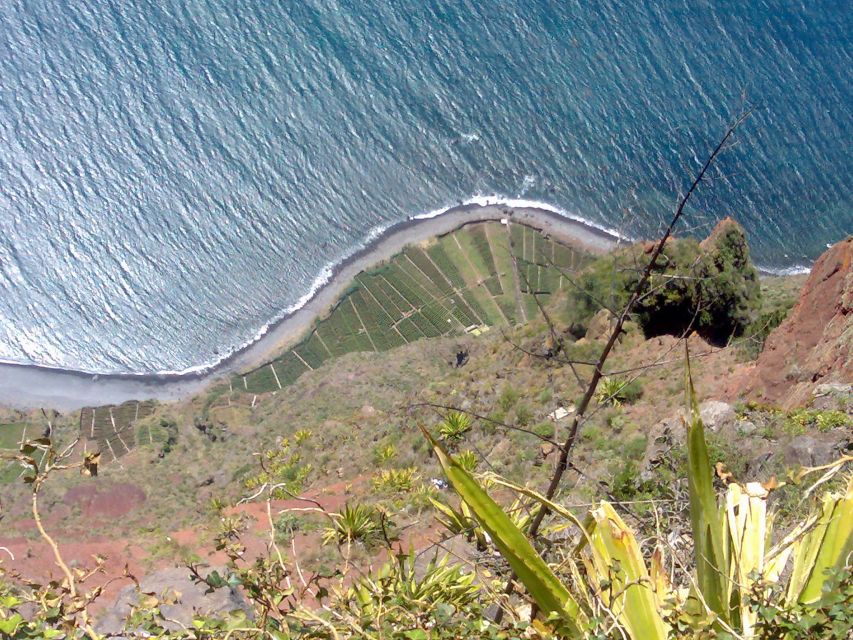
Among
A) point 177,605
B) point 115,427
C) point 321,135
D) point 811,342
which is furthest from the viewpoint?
point 321,135

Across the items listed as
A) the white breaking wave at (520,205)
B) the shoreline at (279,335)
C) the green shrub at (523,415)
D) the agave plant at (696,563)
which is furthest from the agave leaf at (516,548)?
the white breaking wave at (520,205)

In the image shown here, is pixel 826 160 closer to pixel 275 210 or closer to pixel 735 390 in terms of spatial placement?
pixel 275 210

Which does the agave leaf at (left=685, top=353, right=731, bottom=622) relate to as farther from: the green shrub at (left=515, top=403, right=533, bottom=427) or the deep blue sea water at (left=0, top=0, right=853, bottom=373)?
the deep blue sea water at (left=0, top=0, right=853, bottom=373)

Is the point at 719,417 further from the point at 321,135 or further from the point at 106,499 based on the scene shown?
the point at 321,135

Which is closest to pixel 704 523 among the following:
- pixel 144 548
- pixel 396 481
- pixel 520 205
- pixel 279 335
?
pixel 396 481

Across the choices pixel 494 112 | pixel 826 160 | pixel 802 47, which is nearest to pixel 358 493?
pixel 494 112

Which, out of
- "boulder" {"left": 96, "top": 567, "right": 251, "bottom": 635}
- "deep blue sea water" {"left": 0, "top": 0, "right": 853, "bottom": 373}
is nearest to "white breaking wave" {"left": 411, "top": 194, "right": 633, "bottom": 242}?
"deep blue sea water" {"left": 0, "top": 0, "right": 853, "bottom": 373}
